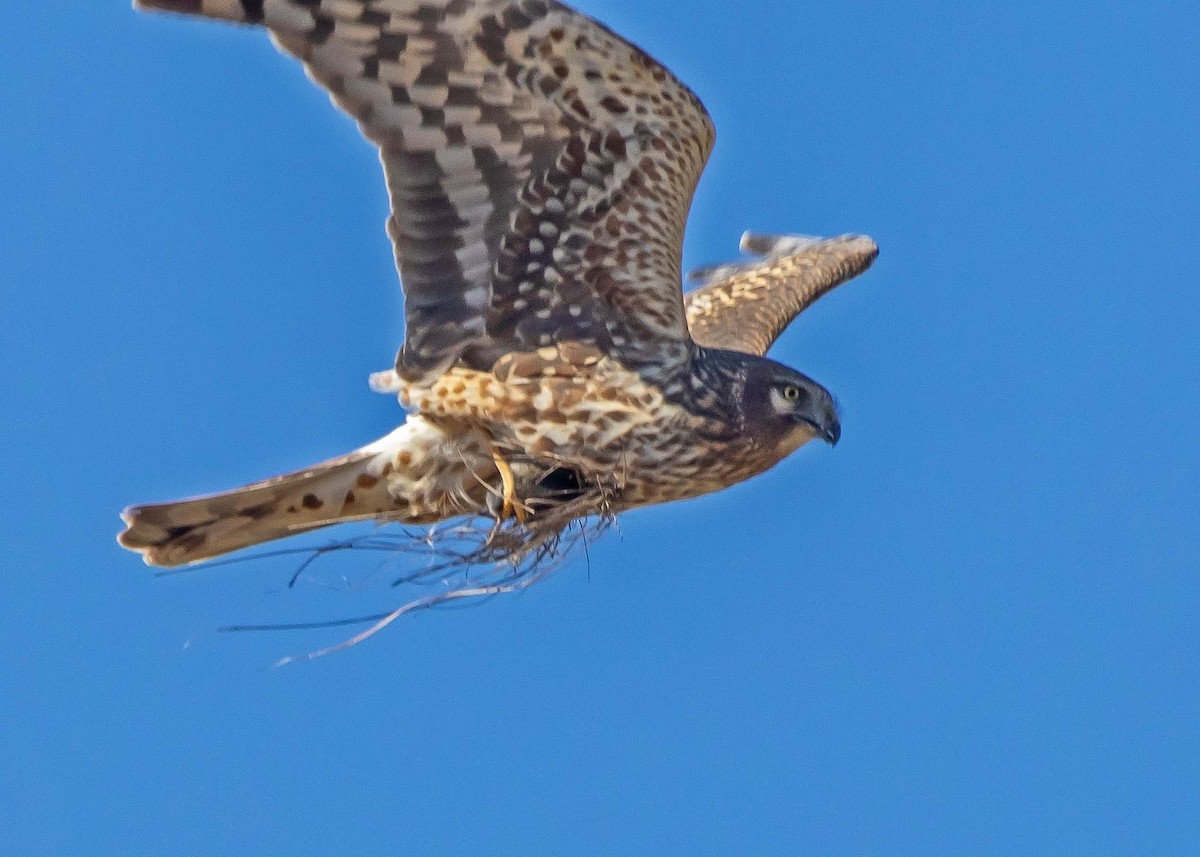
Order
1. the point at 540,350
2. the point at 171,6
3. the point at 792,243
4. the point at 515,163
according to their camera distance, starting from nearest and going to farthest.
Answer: the point at 171,6 → the point at 515,163 → the point at 540,350 → the point at 792,243

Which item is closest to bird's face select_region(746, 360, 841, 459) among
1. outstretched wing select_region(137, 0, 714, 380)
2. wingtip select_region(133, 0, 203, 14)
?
outstretched wing select_region(137, 0, 714, 380)

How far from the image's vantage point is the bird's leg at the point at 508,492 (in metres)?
6.66

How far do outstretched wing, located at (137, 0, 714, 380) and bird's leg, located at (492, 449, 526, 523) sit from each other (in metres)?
0.37

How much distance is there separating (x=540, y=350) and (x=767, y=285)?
275cm

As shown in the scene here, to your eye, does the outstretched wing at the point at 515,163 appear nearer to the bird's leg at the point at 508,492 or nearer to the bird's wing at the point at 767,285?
the bird's leg at the point at 508,492

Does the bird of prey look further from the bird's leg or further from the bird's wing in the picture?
the bird's wing

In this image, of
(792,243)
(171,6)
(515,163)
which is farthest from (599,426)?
(792,243)

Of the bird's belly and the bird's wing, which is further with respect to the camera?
the bird's wing

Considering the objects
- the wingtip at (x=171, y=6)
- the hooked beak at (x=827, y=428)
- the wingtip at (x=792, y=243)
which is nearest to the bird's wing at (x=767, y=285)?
the wingtip at (x=792, y=243)

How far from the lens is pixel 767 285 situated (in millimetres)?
9234

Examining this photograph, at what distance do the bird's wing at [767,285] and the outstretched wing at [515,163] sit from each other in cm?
173

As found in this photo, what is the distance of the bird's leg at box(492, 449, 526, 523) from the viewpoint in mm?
6664

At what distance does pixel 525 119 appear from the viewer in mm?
6473

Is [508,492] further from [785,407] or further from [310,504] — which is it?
[785,407]
